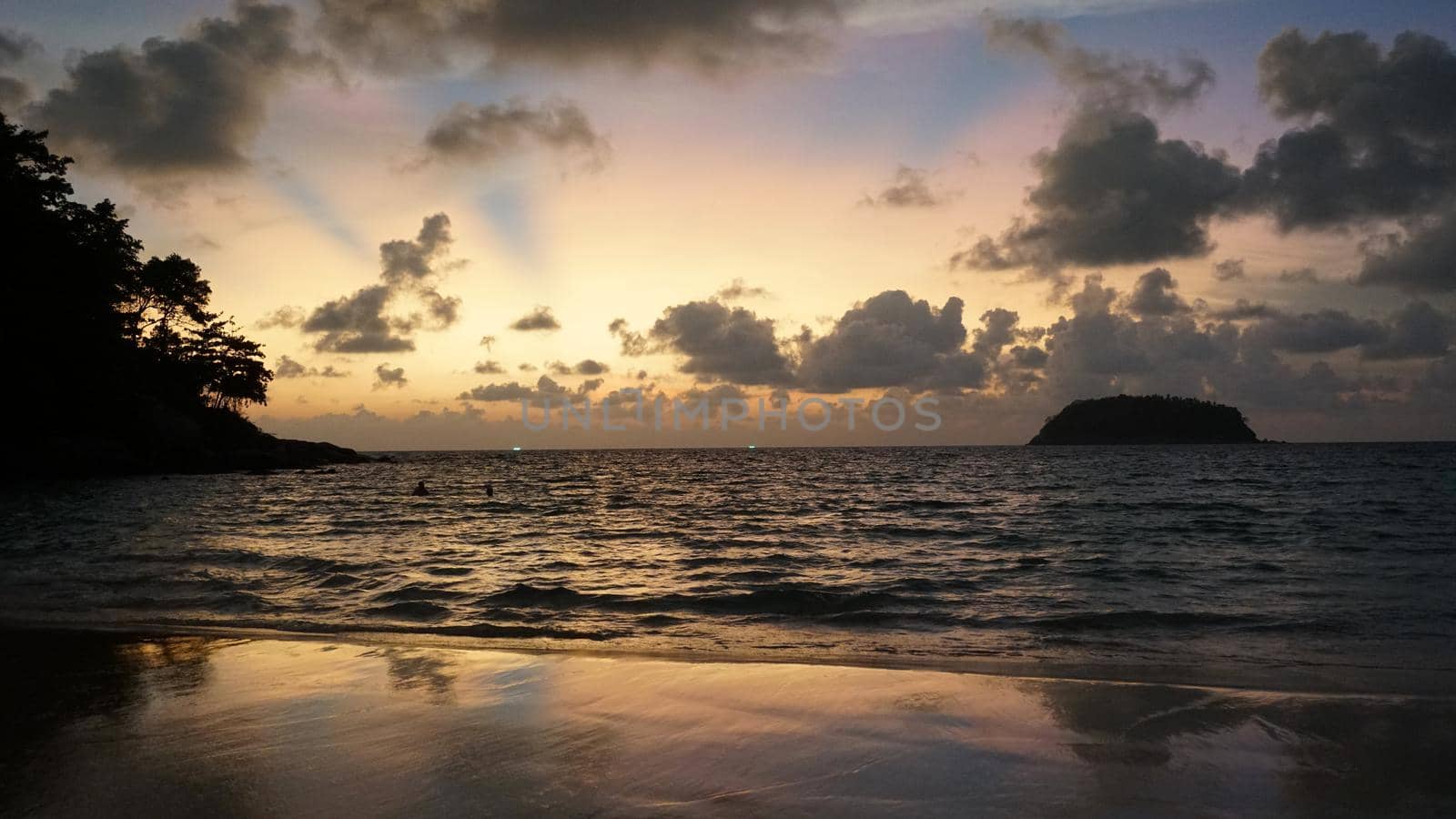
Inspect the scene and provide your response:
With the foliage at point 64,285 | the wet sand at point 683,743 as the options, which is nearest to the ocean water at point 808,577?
the wet sand at point 683,743

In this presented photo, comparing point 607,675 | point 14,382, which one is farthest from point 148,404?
point 607,675

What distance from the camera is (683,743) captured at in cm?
638

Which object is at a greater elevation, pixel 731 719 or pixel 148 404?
pixel 148 404

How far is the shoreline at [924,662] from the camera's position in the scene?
29.4 feet

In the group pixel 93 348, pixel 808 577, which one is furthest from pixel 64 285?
pixel 808 577

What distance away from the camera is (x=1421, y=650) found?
37.1 ft

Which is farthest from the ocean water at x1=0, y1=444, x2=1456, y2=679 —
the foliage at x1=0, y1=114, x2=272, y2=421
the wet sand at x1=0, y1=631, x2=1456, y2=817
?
the foliage at x1=0, y1=114, x2=272, y2=421

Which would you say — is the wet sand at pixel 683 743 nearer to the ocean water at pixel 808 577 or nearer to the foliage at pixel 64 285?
the ocean water at pixel 808 577

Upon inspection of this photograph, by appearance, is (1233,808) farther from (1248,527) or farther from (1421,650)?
(1248,527)

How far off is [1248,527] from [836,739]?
30146 millimetres

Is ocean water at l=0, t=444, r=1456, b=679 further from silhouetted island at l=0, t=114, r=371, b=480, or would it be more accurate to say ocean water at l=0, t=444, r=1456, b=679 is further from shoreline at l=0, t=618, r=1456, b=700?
silhouetted island at l=0, t=114, r=371, b=480

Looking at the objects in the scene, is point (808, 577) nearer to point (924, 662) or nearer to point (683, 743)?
point (924, 662)

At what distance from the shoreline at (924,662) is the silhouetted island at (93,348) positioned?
4799 centimetres

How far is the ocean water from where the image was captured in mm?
12312
